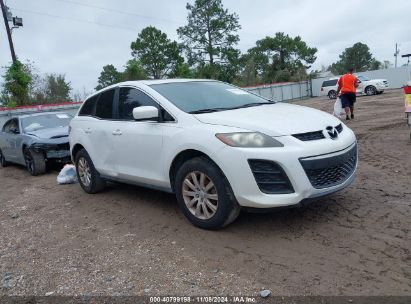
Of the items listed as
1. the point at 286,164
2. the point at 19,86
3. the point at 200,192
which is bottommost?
the point at 200,192

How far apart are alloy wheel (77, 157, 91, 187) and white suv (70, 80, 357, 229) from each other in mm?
691

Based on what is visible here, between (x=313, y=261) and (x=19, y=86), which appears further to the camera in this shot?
(x=19, y=86)

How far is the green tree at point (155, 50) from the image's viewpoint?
56875 mm

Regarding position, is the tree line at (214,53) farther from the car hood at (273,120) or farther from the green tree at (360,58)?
the car hood at (273,120)

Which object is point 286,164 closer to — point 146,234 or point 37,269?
point 146,234

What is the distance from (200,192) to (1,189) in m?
5.50

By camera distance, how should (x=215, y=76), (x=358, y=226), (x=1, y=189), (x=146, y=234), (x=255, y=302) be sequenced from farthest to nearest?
(x=215, y=76) < (x=1, y=189) < (x=146, y=234) < (x=358, y=226) < (x=255, y=302)

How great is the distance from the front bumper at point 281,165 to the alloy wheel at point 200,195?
0.31 metres

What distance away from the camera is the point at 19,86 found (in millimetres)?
23344

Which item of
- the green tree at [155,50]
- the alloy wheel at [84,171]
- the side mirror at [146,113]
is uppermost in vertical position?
the green tree at [155,50]

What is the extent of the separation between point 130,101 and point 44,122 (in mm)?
5214

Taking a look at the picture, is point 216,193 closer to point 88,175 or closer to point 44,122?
point 88,175

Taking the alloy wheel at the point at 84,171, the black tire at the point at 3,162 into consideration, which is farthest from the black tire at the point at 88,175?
the black tire at the point at 3,162

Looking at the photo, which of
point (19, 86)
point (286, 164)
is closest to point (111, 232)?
point (286, 164)
